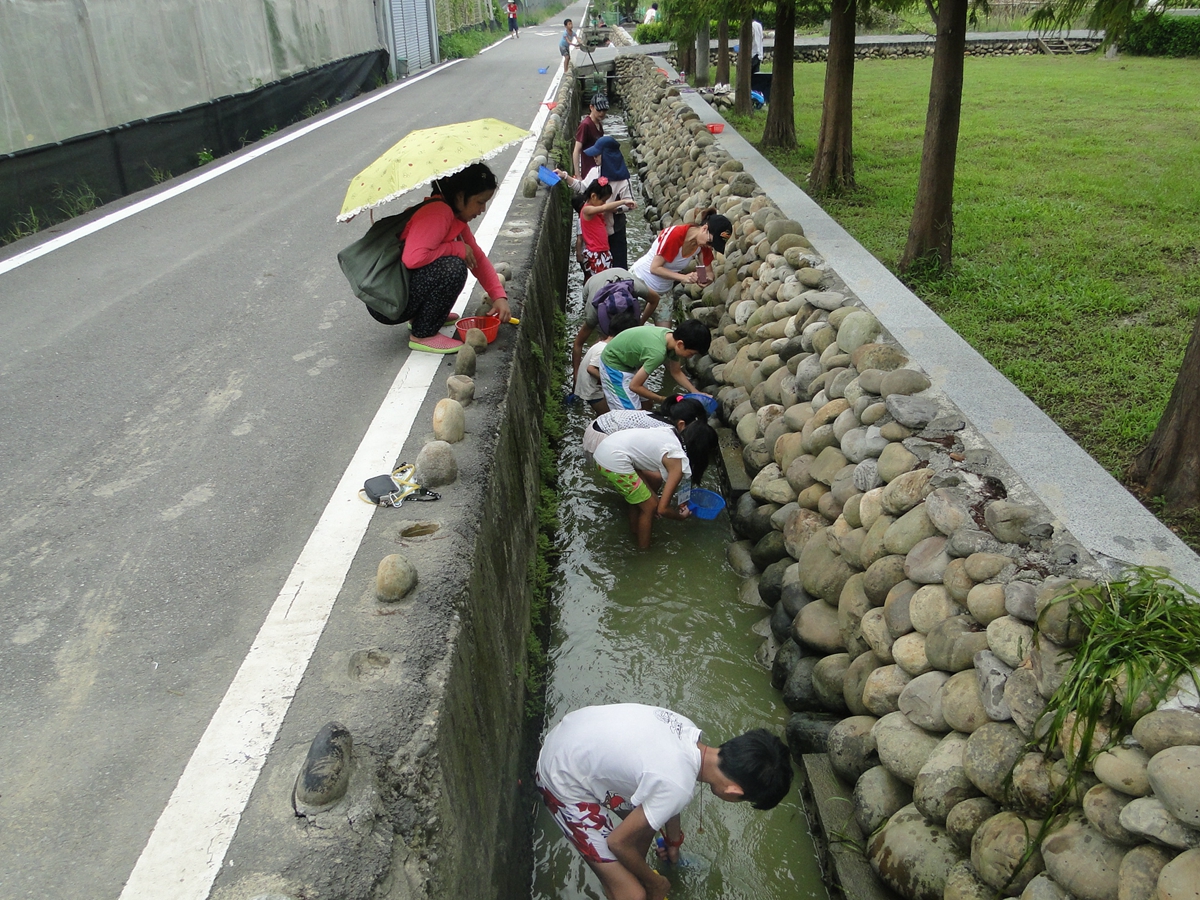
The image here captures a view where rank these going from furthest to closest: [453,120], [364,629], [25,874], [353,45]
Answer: [353,45] < [453,120] < [364,629] < [25,874]

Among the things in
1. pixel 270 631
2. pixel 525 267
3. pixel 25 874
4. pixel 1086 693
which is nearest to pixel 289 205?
pixel 525 267

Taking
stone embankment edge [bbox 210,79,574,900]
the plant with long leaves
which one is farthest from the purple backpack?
the plant with long leaves

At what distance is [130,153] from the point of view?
902 cm

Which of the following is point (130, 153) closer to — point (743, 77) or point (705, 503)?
point (705, 503)

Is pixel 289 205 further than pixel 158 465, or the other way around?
pixel 289 205

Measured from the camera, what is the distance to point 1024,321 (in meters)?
6.16

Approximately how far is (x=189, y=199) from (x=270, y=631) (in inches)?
278

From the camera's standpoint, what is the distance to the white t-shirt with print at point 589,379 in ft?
21.1

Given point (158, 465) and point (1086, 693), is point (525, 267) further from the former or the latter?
point (1086, 693)

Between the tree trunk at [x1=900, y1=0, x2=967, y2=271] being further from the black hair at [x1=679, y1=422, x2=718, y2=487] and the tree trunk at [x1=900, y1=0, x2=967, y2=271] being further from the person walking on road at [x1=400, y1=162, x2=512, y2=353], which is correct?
the person walking on road at [x1=400, y1=162, x2=512, y2=353]

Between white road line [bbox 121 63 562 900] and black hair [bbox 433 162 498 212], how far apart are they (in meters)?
1.45

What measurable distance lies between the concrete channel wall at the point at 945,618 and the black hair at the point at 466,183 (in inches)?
93.3

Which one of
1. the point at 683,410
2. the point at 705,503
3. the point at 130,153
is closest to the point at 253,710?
the point at 705,503

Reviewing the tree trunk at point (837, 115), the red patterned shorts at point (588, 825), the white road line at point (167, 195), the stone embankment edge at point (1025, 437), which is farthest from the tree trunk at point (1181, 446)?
the white road line at point (167, 195)
